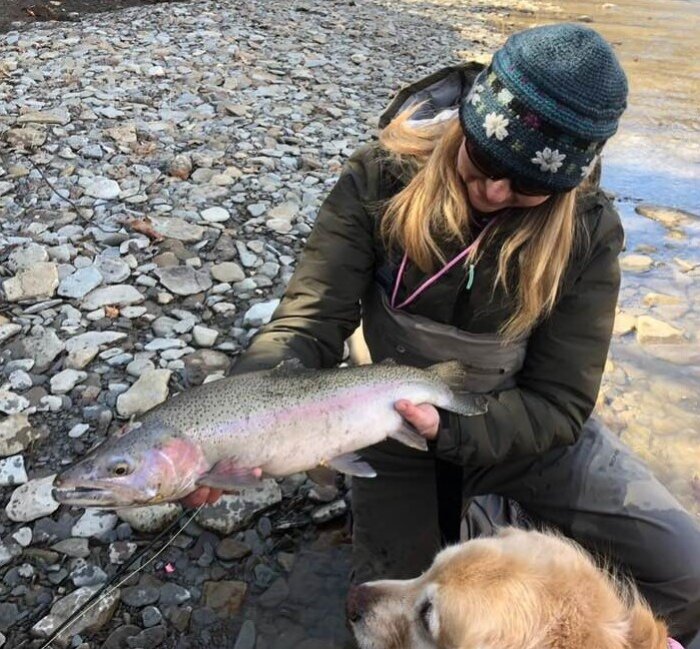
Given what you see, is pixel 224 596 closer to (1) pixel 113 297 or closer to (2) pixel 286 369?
(2) pixel 286 369

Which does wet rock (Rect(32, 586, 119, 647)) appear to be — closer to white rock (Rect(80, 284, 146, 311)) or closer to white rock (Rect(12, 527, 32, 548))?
white rock (Rect(12, 527, 32, 548))

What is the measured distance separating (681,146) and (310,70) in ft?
20.1

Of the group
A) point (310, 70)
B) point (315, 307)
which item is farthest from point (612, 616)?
point (310, 70)

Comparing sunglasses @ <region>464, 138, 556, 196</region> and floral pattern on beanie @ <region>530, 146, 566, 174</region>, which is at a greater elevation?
floral pattern on beanie @ <region>530, 146, 566, 174</region>

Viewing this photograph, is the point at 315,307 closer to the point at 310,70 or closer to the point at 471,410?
the point at 471,410

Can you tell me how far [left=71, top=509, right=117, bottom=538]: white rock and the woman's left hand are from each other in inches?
70.2

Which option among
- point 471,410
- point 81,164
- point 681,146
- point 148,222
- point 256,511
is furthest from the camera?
point 681,146

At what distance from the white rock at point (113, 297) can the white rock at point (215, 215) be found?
4.43 feet

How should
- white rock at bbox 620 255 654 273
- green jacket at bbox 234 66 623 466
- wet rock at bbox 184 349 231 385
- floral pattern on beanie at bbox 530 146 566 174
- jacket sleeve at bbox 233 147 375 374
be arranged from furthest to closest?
white rock at bbox 620 255 654 273, wet rock at bbox 184 349 231 385, jacket sleeve at bbox 233 147 375 374, green jacket at bbox 234 66 623 466, floral pattern on beanie at bbox 530 146 566 174

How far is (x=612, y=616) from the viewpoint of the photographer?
2.54 metres

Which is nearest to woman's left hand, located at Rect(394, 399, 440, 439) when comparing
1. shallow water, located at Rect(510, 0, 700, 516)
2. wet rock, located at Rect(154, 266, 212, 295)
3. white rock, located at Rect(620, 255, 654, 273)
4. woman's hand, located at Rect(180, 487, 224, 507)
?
woman's hand, located at Rect(180, 487, 224, 507)

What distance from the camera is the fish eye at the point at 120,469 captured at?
2.36 meters

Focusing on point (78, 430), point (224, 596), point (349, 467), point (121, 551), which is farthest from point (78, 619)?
point (349, 467)

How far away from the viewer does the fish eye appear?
2.36 meters
